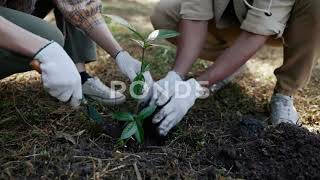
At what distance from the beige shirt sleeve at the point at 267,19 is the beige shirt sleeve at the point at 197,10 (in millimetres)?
155

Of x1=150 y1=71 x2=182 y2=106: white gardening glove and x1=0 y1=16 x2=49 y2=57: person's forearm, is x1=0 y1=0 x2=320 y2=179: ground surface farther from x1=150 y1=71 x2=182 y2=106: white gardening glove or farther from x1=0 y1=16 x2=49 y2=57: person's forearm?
x1=0 y1=16 x2=49 y2=57: person's forearm

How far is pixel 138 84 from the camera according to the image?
1.48m

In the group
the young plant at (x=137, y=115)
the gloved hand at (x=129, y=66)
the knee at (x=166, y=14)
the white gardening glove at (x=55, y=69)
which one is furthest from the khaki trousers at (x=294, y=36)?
the white gardening glove at (x=55, y=69)

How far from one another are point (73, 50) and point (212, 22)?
0.61 metres

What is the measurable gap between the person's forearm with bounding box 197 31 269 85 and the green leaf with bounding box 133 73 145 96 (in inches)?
12.2

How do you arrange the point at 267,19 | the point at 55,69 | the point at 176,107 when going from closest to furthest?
1. the point at 55,69
2. the point at 176,107
3. the point at 267,19

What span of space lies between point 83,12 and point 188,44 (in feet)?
1.35

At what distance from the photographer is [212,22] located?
1977 millimetres

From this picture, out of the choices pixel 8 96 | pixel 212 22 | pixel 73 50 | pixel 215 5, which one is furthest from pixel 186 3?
pixel 8 96

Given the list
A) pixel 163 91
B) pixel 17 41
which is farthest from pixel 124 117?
pixel 17 41

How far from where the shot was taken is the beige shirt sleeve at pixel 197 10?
1747 millimetres

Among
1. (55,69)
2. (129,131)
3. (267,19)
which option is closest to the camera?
(55,69)

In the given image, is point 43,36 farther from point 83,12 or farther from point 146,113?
point 146,113

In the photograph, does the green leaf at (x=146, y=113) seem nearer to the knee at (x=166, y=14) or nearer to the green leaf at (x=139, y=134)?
the green leaf at (x=139, y=134)
